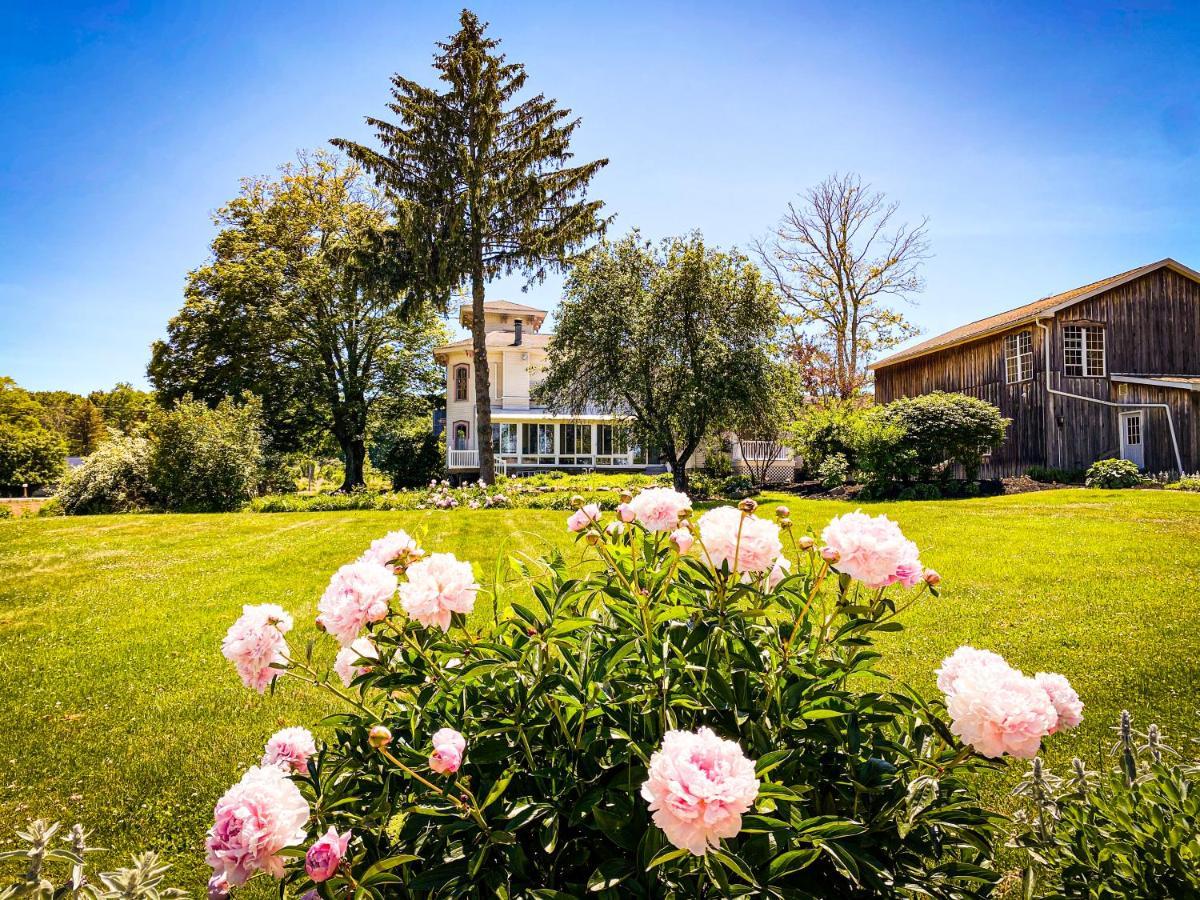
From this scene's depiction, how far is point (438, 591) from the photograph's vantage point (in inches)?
58.3

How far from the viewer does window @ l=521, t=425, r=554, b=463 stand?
27.7 metres

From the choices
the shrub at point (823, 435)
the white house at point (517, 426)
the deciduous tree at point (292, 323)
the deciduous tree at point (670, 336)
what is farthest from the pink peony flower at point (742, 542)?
the deciduous tree at point (292, 323)

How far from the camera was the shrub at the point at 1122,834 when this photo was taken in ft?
4.47

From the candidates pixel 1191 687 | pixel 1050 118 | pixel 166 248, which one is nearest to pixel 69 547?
pixel 166 248

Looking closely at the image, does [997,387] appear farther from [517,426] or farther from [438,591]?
[438,591]

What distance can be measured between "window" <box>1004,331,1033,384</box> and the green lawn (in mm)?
9324

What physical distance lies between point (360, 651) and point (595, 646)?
66 centimetres

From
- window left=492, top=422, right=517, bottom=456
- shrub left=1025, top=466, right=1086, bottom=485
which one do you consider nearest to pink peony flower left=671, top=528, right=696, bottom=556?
shrub left=1025, top=466, right=1086, bottom=485

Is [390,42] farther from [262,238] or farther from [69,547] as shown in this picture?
[262,238]

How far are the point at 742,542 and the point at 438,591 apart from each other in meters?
0.84

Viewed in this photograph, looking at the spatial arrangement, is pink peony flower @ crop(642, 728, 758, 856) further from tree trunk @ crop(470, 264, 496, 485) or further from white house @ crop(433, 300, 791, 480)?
white house @ crop(433, 300, 791, 480)

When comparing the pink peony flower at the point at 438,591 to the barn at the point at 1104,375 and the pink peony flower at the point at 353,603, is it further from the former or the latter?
the barn at the point at 1104,375

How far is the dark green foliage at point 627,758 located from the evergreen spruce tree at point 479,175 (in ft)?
47.8

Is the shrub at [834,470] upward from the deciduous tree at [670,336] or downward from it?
downward
